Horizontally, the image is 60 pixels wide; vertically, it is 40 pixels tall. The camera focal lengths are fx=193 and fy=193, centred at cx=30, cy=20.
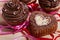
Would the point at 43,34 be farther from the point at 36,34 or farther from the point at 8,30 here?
the point at 8,30

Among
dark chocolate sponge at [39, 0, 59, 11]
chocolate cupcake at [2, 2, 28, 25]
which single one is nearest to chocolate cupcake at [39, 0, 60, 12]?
dark chocolate sponge at [39, 0, 59, 11]

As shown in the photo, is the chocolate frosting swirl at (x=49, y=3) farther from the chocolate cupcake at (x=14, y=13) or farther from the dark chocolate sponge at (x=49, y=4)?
the chocolate cupcake at (x=14, y=13)

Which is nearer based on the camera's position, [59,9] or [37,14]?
[37,14]

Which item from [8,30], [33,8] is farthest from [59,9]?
[8,30]

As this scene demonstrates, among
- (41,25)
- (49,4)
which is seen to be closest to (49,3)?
(49,4)

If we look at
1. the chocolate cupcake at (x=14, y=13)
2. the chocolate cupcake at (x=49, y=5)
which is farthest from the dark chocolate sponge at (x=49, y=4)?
the chocolate cupcake at (x=14, y=13)

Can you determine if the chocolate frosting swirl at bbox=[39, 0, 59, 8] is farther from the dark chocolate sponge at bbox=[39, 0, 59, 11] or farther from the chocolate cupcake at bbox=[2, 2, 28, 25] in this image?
A: the chocolate cupcake at bbox=[2, 2, 28, 25]
